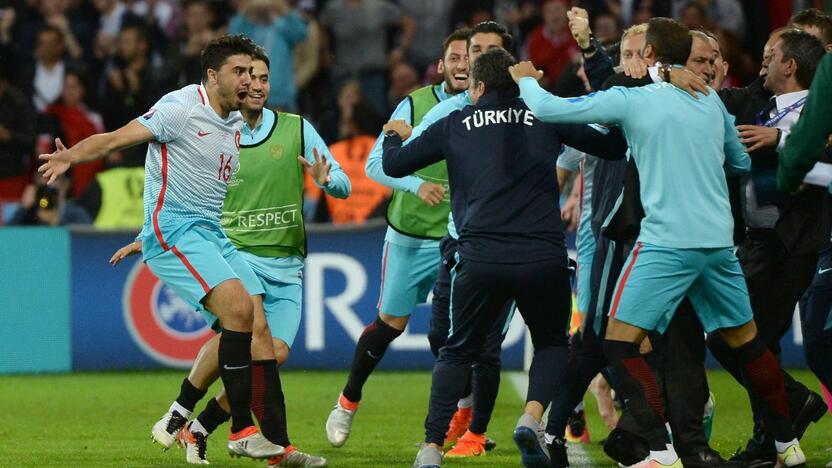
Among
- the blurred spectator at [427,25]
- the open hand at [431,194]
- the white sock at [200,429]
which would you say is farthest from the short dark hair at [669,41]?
the blurred spectator at [427,25]

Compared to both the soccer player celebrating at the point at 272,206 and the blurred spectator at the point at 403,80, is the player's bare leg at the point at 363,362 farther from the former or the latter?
the blurred spectator at the point at 403,80

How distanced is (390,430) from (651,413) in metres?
2.84

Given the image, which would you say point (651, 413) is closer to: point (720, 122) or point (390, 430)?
point (720, 122)

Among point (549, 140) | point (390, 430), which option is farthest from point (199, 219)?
point (390, 430)

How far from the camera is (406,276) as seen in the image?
9016mm

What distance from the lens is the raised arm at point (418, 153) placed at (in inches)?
275

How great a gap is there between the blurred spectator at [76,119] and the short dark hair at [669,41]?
30.6 ft

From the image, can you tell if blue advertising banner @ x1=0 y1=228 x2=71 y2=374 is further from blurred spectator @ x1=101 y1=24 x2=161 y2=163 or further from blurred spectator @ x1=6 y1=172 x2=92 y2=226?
blurred spectator @ x1=101 y1=24 x2=161 y2=163

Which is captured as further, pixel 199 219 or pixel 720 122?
pixel 199 219

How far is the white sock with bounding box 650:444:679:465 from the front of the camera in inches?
261

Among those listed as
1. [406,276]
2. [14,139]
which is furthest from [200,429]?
[14,139]

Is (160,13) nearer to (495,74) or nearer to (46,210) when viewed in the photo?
(46,210)

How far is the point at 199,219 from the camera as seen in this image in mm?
7398

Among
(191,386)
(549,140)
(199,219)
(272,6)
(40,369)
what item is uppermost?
(272,6)
